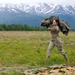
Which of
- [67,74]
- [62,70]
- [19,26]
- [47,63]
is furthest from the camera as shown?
[19,26]

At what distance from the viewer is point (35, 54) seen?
21.5 m

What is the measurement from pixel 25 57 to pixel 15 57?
58 centimetres

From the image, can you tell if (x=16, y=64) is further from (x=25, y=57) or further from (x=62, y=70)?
(x=62, y=70)

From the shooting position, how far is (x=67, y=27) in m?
18.0

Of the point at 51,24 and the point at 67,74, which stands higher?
the point at 51,24

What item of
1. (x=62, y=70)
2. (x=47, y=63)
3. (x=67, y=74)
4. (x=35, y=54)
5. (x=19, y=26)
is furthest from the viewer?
(x=19, y=26)

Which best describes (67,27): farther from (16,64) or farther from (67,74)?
(67,74)

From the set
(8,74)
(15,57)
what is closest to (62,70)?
(8,74)

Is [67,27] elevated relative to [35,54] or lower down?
elevated

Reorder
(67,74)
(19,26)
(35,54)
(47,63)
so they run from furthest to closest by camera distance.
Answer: (19,26)
(35,54)
(47,63)
(67,74)

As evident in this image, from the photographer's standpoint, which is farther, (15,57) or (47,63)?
(15,57)

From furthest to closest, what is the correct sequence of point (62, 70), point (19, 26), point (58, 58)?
point (19, 26) → point (58, 58) → point (62, 70)

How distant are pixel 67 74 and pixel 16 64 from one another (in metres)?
6.83

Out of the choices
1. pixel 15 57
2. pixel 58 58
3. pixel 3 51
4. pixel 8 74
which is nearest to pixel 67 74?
pixel 8 74
